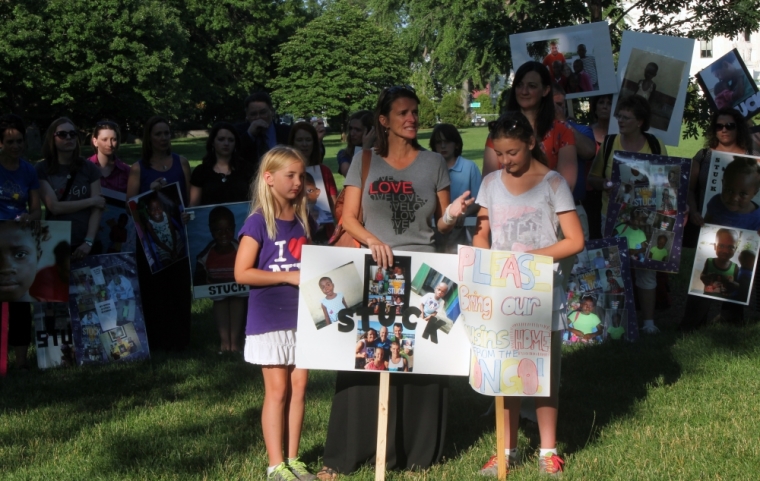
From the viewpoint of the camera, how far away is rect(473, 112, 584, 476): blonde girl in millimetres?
4711

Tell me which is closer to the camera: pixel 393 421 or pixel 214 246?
pixel 393 421

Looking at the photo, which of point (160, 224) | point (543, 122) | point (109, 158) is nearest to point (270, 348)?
point (543, 122)

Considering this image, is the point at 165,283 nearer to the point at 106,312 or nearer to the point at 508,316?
the point at 106,312

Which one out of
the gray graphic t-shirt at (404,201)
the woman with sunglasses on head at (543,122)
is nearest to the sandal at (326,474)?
the gray graphic t-shirt at (404,201)

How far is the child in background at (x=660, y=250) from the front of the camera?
7.95 meters

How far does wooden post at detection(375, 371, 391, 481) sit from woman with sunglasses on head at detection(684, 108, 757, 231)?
4.40 metres

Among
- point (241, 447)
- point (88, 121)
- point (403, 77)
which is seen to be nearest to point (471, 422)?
point (241, 447)

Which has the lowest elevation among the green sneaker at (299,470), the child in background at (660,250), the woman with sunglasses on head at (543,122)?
the green sneaker at (299,470)

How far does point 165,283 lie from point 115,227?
0.73 m

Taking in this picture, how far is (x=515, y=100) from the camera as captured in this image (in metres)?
5.79

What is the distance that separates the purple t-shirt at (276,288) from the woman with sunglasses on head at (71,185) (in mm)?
3418

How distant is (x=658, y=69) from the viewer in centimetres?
834

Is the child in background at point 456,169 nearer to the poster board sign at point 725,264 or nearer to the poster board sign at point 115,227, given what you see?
the poster board sign at point 725,264

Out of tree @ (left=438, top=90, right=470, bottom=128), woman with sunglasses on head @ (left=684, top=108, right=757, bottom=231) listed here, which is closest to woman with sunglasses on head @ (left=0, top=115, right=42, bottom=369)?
woman with sunglasses on head @ (left=684, top=108, right=757, bottom=231)
